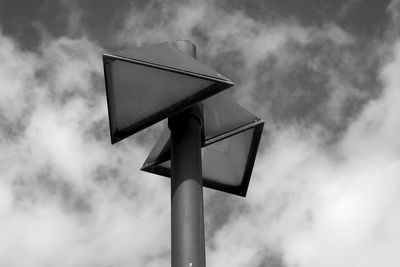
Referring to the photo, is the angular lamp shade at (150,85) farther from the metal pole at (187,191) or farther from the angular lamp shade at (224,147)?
the angular lamp shade at (224,147)

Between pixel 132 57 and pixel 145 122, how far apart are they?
0.42 meters

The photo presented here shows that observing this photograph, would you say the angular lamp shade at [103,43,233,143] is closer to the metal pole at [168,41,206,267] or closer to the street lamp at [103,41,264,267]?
the street lamp at [103,41,264,267]

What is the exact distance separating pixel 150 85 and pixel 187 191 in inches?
26.4

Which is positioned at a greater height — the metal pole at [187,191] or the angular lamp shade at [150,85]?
the angular lamp shade at [150,85]


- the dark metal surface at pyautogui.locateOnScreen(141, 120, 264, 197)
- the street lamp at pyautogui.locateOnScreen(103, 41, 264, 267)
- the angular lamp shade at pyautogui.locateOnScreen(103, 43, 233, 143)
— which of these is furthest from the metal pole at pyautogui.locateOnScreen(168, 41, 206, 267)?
the dark metal surface at pyautogui.locateOnScreen(141, 120, 264, 197)

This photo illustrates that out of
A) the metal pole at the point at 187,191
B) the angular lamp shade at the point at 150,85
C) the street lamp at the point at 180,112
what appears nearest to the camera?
the metal pole at the point at 187,191

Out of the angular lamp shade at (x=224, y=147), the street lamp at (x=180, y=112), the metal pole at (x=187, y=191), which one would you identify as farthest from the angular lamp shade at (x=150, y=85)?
the angular lamp shade at (x=224, y=147)

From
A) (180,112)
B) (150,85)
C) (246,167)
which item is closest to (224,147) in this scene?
(246,167)

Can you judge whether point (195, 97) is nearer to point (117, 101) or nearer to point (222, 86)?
point (222, 86)

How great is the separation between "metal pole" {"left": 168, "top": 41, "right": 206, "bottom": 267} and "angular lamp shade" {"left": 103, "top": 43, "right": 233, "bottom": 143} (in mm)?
163

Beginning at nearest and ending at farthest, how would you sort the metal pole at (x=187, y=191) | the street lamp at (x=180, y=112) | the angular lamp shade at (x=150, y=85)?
the metal pole at (x=187, y=191) → the street lamp at (x=180, y=112) → the angular lamp shade at (x=150, y=85)

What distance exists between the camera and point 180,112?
156 inches

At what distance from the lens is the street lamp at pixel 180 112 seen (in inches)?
138

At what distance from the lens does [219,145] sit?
450cm
